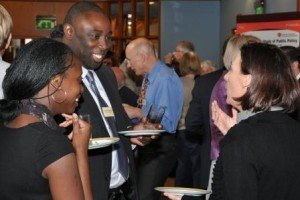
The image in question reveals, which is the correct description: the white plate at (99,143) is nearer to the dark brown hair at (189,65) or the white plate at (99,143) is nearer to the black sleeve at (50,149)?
the black sleeve at (50,149)

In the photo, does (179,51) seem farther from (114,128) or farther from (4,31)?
(4,31)

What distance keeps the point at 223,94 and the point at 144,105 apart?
1.23 metres

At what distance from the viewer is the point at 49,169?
1.62m

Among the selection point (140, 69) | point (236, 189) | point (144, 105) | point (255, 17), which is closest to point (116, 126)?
point (236, 189)

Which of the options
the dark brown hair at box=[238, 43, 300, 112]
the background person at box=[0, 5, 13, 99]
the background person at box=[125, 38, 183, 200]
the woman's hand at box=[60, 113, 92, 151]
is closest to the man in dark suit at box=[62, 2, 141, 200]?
the background person at box=[0, 5, 13, 99]

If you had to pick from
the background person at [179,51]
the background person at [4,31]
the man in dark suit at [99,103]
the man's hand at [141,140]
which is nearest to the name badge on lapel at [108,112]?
the man in dark suit at [99,103]

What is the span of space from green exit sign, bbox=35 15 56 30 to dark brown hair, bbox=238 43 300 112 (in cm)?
958

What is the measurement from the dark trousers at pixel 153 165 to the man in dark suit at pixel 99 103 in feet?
4.65

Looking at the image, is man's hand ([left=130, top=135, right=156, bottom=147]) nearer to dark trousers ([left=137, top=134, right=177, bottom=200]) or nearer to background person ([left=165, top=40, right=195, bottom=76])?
dark trousers ([left=137, top=134, right=177, bottom=200])

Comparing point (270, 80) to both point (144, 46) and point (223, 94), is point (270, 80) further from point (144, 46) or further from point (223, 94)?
point (144, 46)

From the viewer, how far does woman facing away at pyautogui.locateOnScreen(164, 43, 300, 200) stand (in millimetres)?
1860

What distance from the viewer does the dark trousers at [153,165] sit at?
4246mm

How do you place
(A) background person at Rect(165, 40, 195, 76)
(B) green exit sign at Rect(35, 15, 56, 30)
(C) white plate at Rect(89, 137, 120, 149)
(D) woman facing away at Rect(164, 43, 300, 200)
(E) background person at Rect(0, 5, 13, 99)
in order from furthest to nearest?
(B) green exit sign at Rect(35, 15, 56, 30), (A) background person at Rect(165, 40, 195, 76), (E) background person at Rect(0, 5, 13, 99), (C) white plate at Rect(89, 137, 120, 149), (D) woman facing away at Rect(164, 43, 300, 200)

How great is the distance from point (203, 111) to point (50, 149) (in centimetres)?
240
